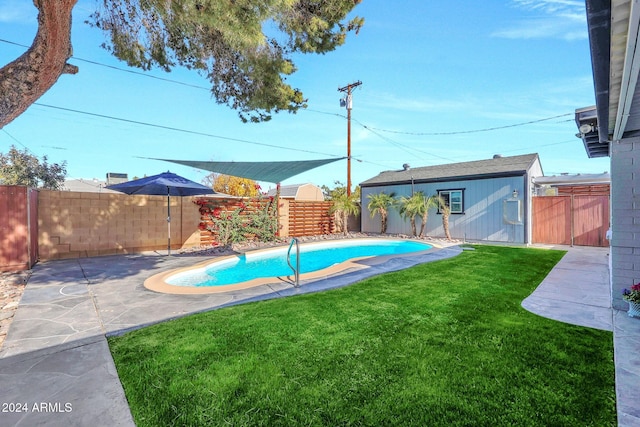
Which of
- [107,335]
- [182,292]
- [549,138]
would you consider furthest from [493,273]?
[549,138]

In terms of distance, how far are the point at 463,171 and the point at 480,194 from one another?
6.03 feet

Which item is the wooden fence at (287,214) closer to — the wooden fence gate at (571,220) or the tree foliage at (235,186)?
the wooden fence gate at (571,220)

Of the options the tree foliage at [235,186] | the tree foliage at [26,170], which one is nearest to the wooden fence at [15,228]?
the tree foliage at [26,170]

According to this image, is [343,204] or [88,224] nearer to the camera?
[88,224]

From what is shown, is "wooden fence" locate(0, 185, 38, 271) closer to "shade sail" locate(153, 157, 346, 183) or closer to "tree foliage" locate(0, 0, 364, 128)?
"shade sail" locate(153, 157, 346, 183)

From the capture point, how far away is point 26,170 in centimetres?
2086

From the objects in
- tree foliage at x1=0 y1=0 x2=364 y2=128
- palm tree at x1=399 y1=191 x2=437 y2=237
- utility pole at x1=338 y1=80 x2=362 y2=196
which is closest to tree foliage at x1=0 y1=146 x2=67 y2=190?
tree foliage at x1=0 y1=0 x2=364 y2=128

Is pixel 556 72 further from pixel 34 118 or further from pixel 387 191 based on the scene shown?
pixel 34 118

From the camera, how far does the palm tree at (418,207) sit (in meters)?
15.7

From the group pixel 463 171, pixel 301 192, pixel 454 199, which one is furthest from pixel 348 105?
pixel 301 192

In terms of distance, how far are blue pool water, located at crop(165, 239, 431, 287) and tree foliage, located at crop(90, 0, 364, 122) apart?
4828 millimetres

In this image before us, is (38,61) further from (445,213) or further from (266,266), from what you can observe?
(445,213)

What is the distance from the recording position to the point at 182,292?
19.1ft

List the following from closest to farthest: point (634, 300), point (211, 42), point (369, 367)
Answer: point (369, 367)
point (634, 300)
point (211, 42)
